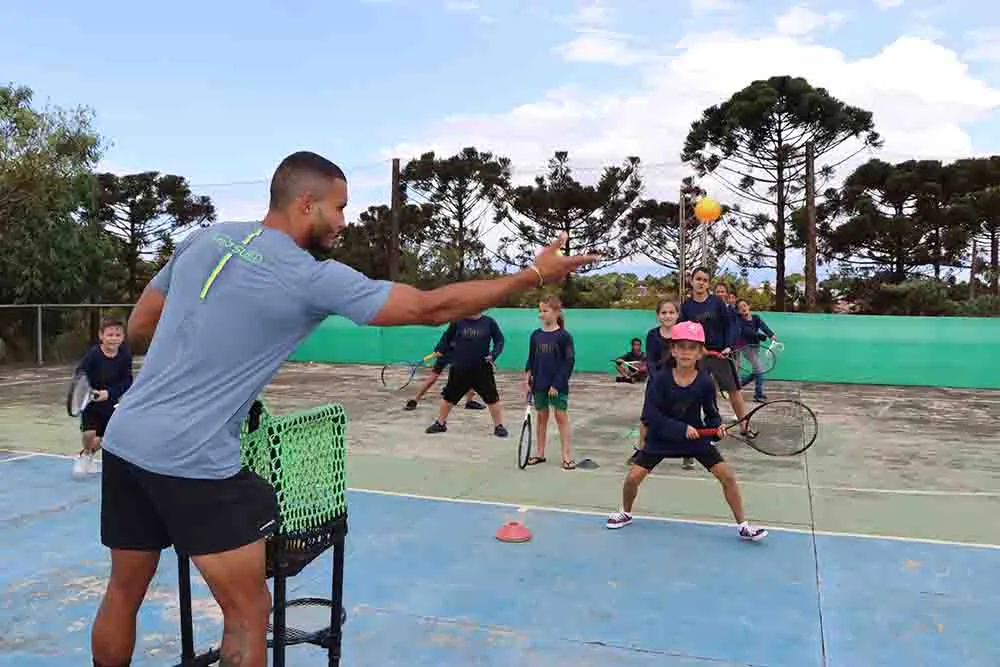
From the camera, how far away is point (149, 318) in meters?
2.97

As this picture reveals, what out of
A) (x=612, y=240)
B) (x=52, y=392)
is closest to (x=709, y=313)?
(x=52, y=392)

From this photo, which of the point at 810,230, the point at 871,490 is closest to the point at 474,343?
the point at 871,490

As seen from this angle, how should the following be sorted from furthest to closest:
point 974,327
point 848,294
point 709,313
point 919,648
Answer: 1. point 848,294
2. point 974,327
3. point 709,313
4. point 919,648

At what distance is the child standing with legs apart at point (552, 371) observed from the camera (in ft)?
27.4

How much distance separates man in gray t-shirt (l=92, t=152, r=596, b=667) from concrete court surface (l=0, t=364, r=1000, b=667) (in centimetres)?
166

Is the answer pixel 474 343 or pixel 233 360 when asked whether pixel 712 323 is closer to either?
pixel 474 343

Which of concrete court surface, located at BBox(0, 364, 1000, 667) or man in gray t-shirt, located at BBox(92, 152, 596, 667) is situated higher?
man in gray t-shirt, located at BBox(92, 152, 596, 667)

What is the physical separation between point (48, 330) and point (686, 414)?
1971cm

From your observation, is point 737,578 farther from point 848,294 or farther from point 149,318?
point 848,294

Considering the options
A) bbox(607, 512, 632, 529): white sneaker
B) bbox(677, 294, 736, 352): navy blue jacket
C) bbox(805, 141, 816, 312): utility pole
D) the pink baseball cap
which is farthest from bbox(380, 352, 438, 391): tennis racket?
bbox(805, 141, 816, 312): utility pole

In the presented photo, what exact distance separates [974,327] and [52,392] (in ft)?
54.0

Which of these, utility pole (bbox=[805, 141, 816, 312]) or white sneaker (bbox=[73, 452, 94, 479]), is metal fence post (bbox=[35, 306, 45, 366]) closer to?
white sneaker (bbox=[73, 452, 94, 479])

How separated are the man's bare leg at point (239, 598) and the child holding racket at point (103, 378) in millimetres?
5597

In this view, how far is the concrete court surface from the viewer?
A: 164 inches
